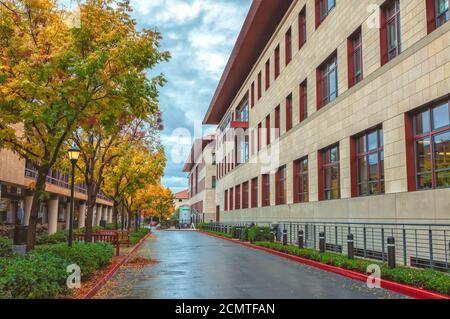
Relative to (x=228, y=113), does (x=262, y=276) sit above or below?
below

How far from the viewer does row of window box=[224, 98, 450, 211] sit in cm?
1410

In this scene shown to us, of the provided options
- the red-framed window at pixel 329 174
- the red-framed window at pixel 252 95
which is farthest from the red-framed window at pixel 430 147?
the red-framed window at pixel 252 95

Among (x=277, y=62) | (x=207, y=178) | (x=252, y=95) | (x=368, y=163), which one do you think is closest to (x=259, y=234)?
(x=368, y=163)

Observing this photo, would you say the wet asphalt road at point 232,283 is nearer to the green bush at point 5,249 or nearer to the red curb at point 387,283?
the red curb at point 387,283

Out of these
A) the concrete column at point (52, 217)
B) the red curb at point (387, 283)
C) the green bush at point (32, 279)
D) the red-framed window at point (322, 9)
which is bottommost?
the red curb at point (387, 283)

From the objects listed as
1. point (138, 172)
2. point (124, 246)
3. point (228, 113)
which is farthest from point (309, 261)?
point (228, 113)

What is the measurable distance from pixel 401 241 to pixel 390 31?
25.7ft

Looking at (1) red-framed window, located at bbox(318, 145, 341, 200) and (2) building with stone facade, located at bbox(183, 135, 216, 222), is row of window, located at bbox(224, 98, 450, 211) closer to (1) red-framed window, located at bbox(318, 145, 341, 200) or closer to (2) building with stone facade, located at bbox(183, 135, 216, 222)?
(1) red-framed window, located at bbox(318, 145, 341, 200)

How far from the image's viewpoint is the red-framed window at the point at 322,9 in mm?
23673

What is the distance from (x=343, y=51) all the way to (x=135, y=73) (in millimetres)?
12156

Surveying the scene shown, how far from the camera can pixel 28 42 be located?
1243 cm

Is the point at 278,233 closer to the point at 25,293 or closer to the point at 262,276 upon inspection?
the point at 262,276

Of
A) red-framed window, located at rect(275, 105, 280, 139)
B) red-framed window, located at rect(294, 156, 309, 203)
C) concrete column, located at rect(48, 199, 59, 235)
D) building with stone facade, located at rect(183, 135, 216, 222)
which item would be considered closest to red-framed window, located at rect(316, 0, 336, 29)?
red-framed window, located at rect(294, 156, 309, 203)

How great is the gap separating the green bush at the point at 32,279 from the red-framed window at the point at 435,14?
12719 mm
